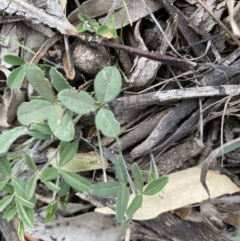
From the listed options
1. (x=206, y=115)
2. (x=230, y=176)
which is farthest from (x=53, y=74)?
(x=230, y=176)

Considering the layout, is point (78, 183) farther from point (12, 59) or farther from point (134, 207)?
point (12, 59)

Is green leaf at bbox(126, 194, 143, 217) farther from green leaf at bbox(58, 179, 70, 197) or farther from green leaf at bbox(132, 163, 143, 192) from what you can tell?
green leaf at bbox(58, 179, 70, 197)

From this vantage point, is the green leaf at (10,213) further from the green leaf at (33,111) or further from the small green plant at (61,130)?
the green leaf at (33,111)

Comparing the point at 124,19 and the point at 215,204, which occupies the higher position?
the point at 124,19

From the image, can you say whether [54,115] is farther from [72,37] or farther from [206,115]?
[206,115]

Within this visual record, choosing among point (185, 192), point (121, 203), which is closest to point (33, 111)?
point (121, 203)
